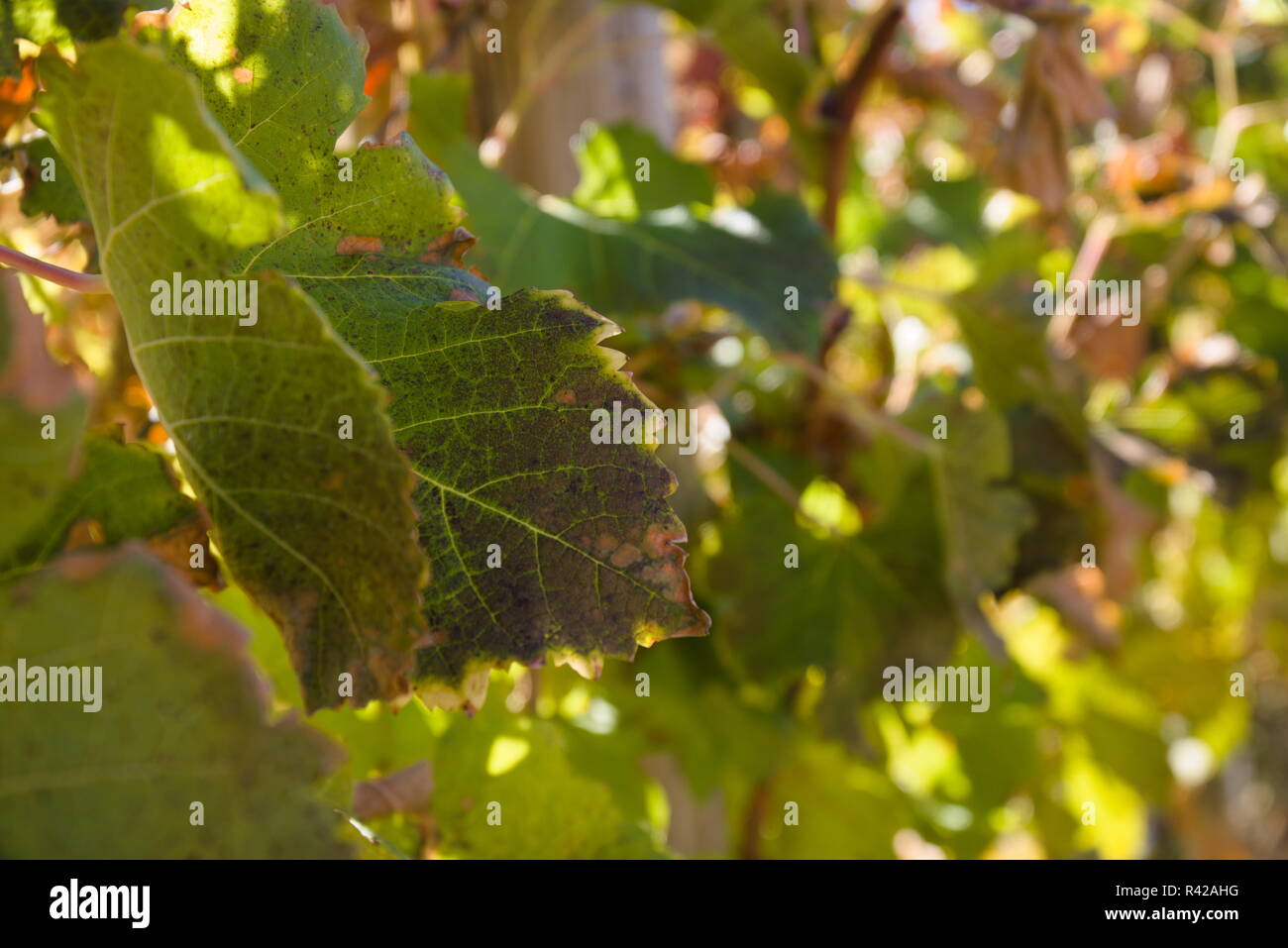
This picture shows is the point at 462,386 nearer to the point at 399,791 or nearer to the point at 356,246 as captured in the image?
the point at 356,246

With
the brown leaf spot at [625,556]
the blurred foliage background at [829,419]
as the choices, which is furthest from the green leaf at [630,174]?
the brown leaf spot at [625,556]

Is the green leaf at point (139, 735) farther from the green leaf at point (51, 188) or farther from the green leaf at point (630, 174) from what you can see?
the green leaf at point (630, 174)

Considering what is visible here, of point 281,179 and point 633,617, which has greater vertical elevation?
point 281,179

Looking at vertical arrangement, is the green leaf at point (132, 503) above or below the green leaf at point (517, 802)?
above

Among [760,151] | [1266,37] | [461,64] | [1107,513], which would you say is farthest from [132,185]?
[1266,37]

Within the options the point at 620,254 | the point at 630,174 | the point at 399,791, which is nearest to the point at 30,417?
the point at 399,791

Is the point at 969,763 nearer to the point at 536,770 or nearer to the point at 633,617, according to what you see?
the point at 536,770
